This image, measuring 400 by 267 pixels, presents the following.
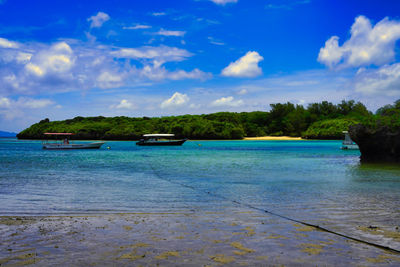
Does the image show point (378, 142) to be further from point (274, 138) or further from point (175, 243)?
point (274, 138)

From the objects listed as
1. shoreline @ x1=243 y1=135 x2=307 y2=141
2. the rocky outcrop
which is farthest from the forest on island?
the rocky outcrop

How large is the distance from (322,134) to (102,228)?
15185 cm

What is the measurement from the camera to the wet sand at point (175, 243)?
6262 millimetres

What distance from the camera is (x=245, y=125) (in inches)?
7397

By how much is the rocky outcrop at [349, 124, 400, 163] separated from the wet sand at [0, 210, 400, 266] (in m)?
30.7

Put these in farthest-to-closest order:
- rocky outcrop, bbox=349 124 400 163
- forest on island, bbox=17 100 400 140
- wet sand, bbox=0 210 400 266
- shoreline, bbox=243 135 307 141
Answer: shoreline, bbox=243 135 307 141 → forest on island, bbox=17 100 400 140 → rocky outcrop, bbox=349 124 400 163 → wet sand, bbox=0 210 400 266

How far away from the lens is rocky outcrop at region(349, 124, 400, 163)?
3578cm

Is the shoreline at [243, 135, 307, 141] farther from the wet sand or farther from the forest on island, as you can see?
the wet sand

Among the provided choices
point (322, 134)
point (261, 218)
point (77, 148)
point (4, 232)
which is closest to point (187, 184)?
point (261, 218)

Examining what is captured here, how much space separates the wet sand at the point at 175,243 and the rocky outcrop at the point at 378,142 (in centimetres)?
3073

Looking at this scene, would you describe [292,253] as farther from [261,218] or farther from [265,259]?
[261,218]

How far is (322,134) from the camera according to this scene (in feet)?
495

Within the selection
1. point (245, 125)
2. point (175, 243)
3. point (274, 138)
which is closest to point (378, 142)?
point (175, 243)

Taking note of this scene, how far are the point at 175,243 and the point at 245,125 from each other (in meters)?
182
